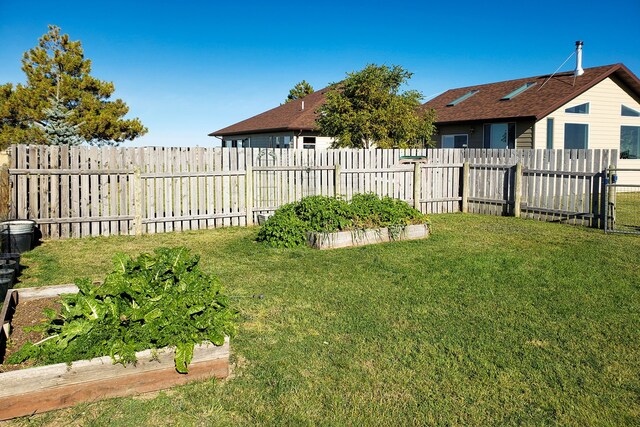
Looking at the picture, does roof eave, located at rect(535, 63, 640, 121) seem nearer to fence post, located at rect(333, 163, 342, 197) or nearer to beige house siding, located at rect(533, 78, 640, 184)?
beige house siding, located at rect(533, 78, 640, 184)

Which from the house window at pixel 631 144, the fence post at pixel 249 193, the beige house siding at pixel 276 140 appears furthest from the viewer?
the beige house siding at pixel 276 140

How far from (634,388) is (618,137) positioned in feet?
73.2

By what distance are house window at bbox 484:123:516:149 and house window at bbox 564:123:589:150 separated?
211cm

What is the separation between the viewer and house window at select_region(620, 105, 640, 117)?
23.4 m

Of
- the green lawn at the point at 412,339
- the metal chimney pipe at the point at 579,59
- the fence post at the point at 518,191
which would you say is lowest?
the green lawn at the point at 412,339

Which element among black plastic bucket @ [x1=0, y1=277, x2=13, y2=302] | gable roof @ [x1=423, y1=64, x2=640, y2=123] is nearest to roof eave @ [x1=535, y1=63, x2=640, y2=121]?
gable roof @ [x1=423, y1=64, x2=640, y2=123]

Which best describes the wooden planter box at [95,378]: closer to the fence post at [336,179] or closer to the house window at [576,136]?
the fence post at [336,179]

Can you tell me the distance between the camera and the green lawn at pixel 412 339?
382 centimetres

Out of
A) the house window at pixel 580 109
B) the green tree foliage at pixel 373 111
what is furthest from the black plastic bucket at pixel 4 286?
the house window at pixel 580 109

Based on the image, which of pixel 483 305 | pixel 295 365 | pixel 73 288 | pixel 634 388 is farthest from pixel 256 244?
pixel 634 388

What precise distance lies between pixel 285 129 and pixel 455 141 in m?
8.57

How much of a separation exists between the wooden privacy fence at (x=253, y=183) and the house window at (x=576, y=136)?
829 cm

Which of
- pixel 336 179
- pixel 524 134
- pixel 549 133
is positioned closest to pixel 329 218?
pixel 336 179

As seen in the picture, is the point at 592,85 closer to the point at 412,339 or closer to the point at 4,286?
the point at 412,339
